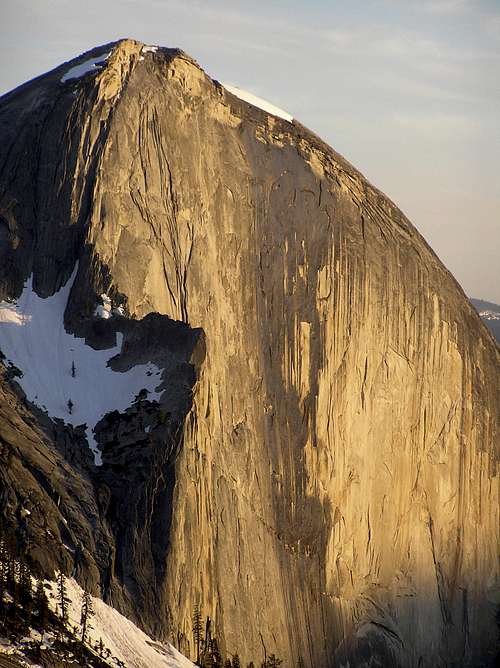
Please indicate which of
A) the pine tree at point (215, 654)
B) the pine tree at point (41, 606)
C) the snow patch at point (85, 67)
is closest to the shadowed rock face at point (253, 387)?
the snow patch at point (85, 67)

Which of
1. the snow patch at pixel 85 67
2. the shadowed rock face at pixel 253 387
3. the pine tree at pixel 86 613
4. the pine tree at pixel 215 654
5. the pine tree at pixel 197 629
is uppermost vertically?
the snow patch at pixel 85 67

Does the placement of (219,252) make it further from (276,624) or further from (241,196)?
(276,624)

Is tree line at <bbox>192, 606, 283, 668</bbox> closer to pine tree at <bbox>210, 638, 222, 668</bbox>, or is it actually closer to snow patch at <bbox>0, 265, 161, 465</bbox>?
pine tree at <bbox>210, 638, 222, 668</bbox>

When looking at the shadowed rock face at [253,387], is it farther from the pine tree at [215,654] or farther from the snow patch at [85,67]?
the pine tree at [215,654]

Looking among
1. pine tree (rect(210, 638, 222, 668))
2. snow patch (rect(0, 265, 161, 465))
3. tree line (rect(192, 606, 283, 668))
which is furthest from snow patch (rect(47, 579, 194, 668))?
snow patch (rect(0, 265, 161, 465))

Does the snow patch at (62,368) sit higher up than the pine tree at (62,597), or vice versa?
the snow patch at (62,368)

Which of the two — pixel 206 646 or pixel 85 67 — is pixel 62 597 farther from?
pixel 85 67
